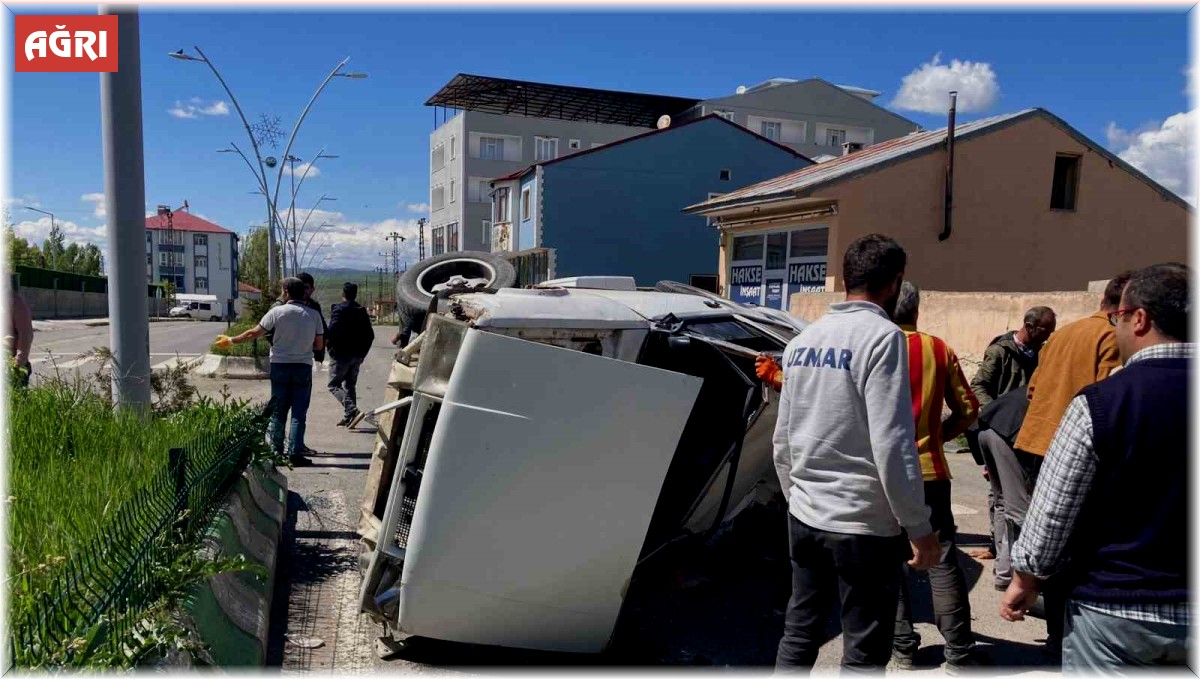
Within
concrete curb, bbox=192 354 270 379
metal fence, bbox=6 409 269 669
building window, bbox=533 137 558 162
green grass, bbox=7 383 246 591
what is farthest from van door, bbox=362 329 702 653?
building window, bbox=533 137 558 162

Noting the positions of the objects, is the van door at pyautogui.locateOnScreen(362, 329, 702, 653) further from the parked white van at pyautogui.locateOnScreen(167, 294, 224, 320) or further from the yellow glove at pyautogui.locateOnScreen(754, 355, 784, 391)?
the parked white van at pyautogui.locateOnScreen(167, 294, 224, 320)

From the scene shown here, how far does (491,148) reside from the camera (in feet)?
154

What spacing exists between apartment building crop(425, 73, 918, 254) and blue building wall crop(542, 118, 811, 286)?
14053 millimetres

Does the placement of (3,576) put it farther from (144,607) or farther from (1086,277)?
(1086,277)

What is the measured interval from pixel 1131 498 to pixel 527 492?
2.08 meters

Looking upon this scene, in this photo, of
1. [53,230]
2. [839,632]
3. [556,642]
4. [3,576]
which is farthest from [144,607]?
[53,230]

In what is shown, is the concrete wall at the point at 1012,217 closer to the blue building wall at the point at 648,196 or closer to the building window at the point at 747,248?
the building window at the point at 747,248

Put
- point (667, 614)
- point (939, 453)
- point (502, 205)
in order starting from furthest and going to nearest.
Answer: point (502, 205) → point (667, 614) → point (939, 453)

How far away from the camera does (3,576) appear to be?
8.52ft

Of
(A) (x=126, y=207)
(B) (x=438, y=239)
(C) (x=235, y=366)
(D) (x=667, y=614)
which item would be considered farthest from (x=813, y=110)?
(D) (x=667, y=614)

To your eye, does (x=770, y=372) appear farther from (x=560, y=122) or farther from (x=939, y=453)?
(x=560, y=122)

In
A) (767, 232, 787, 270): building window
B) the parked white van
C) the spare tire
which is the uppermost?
(767, 232, 787, 270): building window

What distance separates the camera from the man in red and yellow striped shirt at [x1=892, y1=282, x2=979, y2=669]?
3289mm

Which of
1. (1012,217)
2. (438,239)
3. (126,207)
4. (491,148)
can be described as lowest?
(126,207)
